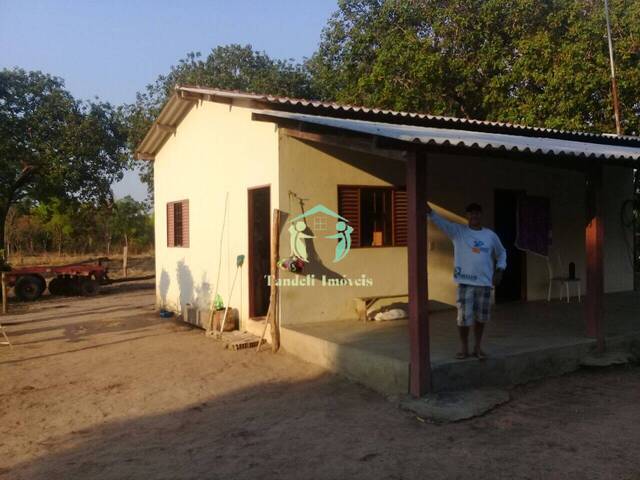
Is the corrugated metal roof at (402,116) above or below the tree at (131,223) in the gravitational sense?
above

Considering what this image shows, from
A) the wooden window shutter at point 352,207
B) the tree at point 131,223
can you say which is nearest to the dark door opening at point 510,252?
the wooden window shutter at point 352,207

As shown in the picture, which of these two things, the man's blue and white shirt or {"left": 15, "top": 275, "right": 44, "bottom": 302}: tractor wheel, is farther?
{"left": 15, "top": 275, "right": 44, "bottom": 302}: tractor wheel

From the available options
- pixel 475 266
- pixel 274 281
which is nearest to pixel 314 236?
pixel 274 281

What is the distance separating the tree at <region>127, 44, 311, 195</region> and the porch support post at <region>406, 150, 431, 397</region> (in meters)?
19.0

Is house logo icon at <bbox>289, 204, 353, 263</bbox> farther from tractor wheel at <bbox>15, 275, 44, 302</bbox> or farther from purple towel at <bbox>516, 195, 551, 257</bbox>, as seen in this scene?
tractor wheel at <bbox>15, 275, 44, 302</bbox>

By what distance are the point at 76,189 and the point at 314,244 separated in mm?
15294

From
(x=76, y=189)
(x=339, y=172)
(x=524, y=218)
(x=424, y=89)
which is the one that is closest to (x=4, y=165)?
(x=76, y=189)

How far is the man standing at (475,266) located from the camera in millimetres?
5508

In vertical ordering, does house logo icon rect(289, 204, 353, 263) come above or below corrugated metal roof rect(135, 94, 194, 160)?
below

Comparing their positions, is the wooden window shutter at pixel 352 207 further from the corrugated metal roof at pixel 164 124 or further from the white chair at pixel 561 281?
the white chair at pixel 561 281

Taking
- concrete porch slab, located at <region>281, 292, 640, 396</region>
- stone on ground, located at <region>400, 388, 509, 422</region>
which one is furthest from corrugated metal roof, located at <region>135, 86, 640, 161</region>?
stone on ground, located at <region>400, 388, 509, 422</region>

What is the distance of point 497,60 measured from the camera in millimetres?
15078

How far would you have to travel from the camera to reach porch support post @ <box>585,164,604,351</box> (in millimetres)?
6621

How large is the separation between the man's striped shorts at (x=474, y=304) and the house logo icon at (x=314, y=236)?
9.15 ft
